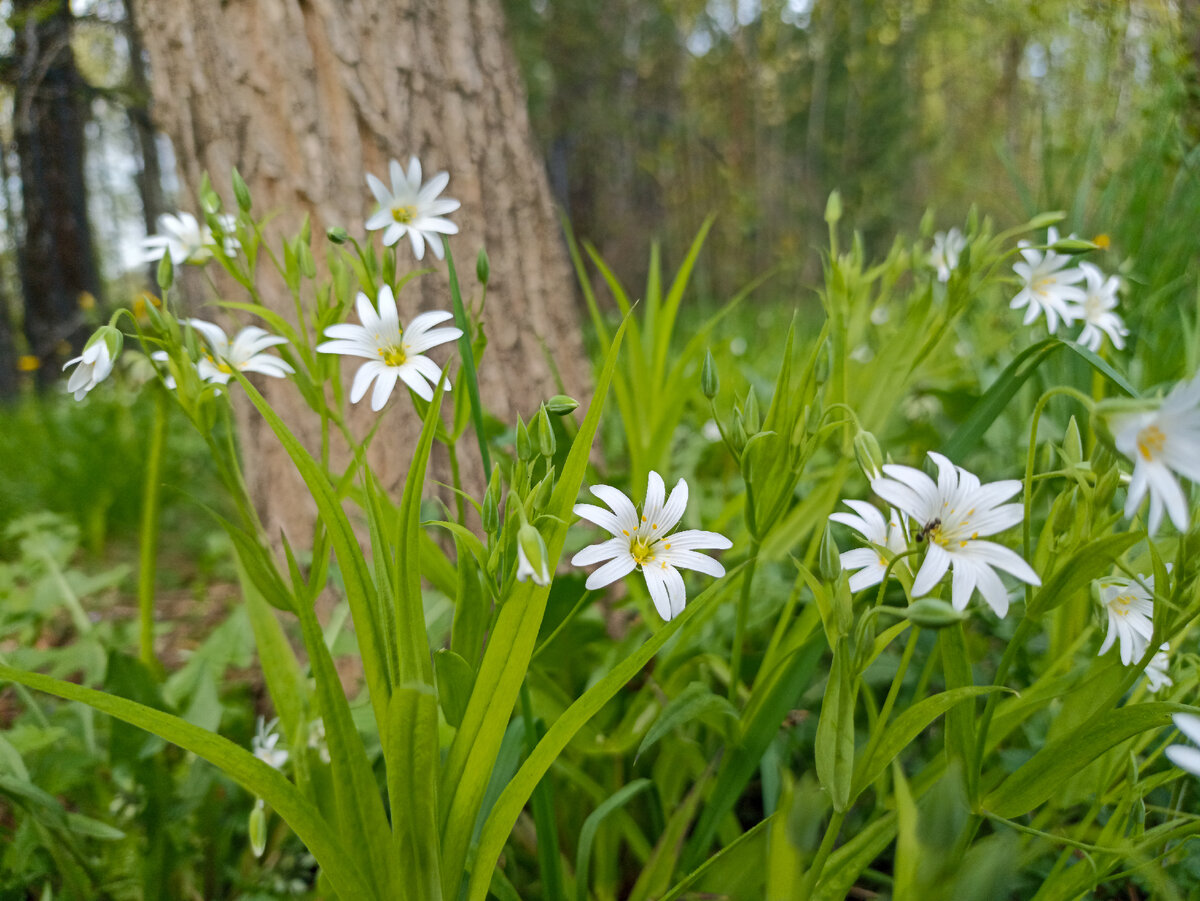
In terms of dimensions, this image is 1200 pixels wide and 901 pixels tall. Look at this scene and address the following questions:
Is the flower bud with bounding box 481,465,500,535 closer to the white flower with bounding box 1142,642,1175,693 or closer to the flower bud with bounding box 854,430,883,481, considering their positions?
the flower bud with bounding box 854,430,883,481

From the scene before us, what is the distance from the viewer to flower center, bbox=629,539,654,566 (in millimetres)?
646

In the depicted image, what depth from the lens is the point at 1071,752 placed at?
23.8 inches

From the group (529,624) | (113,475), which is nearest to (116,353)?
(529,624)

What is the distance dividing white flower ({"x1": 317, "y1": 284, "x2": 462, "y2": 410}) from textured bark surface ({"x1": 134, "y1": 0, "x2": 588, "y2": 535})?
581mm

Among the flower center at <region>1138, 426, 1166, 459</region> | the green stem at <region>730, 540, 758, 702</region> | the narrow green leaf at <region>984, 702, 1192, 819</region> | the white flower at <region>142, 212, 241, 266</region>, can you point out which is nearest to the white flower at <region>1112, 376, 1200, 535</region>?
the flower center at <region>1138, 426, 1166, 459</region>

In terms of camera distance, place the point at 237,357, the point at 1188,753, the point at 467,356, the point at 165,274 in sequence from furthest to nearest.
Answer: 1. the point at 237,357
2. the point at 165,274
3. the point at 467,356
4. the point at 1188,753

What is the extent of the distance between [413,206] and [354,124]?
55 centimetres

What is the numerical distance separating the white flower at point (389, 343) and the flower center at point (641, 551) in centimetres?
23

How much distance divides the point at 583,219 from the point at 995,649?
7.84 m

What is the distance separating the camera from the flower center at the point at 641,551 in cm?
65

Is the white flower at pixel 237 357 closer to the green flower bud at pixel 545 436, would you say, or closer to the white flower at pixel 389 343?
the white flower at pixel 389 343

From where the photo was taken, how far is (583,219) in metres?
8.47

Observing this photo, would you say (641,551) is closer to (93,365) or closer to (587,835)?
(587,835)

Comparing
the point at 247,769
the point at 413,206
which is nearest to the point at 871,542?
the point at 247,769
